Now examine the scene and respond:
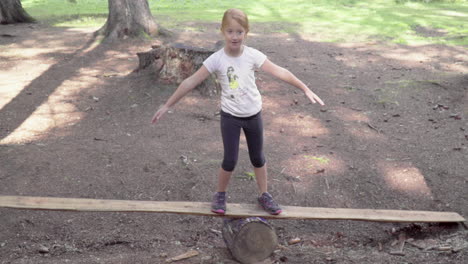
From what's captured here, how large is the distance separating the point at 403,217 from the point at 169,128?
4.06 m

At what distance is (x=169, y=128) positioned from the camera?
287 inches

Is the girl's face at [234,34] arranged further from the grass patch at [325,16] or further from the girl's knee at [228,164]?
the grass patch at [325,16]

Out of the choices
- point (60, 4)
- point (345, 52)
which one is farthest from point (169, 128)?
point (60, 4)

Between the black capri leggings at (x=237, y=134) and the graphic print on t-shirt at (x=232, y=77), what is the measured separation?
281 mm

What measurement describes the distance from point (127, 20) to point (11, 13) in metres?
5.86

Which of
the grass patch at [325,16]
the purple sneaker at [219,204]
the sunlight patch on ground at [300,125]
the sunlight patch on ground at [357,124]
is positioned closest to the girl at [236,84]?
the purple sneaker at [219,204]

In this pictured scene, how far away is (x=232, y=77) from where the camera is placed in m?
3.88

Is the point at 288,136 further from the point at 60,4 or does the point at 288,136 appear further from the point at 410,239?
the point at 60,4

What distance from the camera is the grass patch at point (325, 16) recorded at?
14438 millimetres

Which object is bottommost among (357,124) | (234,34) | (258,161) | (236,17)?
(357,124)

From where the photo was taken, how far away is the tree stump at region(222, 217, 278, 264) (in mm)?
4133

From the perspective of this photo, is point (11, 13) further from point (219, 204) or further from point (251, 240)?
point (251, 240)

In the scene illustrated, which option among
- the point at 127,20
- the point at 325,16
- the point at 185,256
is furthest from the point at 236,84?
the point at 325,16

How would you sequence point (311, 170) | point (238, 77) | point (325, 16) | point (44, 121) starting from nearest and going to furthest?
point (238, 77)
point (311, 170)
point (44, 121)
point (325, 16)
